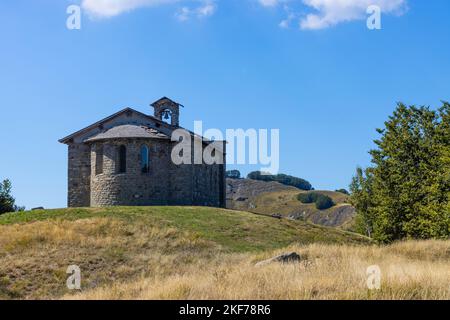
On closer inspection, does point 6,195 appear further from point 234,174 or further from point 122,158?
point 234,174

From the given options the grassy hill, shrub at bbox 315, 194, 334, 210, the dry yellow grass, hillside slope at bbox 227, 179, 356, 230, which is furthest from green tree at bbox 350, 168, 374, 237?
shrub at bbox 315, 194, 334, 210

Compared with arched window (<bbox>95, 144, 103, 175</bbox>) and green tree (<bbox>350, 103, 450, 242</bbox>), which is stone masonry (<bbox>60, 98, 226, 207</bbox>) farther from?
green tree (<bbox>350, 103, 450, 242</bbox>)

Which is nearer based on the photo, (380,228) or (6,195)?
(380,228)

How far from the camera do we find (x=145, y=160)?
42812mm

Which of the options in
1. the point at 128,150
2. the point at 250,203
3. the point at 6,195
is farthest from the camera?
the point at 250,203

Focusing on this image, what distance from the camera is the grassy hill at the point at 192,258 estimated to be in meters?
12.1

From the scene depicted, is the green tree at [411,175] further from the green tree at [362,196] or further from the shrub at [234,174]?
the shrub at [234,174]

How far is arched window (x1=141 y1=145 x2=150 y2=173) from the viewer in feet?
140

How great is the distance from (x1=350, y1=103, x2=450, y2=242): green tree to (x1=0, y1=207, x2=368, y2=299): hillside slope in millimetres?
4261

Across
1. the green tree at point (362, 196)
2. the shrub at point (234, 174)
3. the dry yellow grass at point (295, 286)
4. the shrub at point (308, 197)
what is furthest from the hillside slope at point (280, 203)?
the dry yellow grass at point (295, 286)

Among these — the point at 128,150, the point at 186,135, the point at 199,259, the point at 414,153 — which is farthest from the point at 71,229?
the point at 414,153
